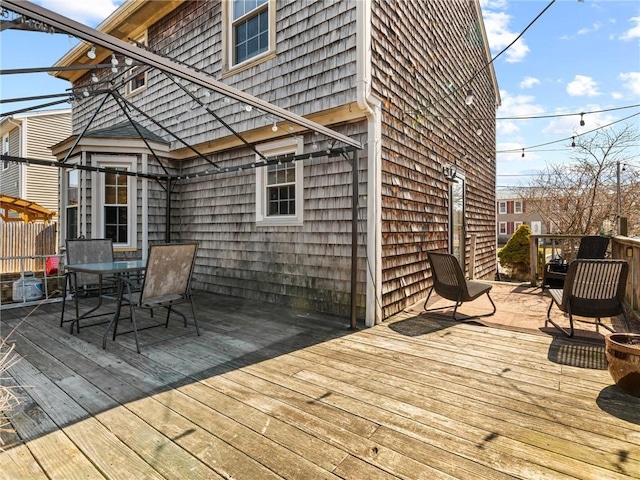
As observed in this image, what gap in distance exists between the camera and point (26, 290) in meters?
5.66

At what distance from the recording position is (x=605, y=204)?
A: 10.5 meters

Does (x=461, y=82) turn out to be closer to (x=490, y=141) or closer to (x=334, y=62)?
(x=490, y=141)

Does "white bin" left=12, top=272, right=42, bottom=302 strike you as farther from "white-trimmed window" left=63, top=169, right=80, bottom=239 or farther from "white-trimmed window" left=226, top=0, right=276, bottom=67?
"white-trimmed window" left=226, top=0, right=276, bottom=67

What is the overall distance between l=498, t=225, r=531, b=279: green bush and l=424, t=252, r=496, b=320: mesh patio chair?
6.57 metres

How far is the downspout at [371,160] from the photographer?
4203 millimetres

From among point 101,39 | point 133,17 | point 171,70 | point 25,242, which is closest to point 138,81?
point 133,17

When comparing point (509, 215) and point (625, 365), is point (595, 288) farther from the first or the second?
point (509, 215)

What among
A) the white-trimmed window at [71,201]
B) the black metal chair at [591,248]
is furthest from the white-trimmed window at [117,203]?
the black metal chair at [591,248]

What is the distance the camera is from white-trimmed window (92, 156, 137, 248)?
6513mm

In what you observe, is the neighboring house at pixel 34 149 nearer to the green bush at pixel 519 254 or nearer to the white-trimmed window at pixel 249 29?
the white-trimmed window at pixel 249 29

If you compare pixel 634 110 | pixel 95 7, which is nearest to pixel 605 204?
pixel 634 110

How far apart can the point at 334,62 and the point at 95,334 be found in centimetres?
429

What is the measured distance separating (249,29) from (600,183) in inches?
422

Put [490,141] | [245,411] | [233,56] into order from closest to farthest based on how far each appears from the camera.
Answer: [245,411]
[233,56]
[490,141]
